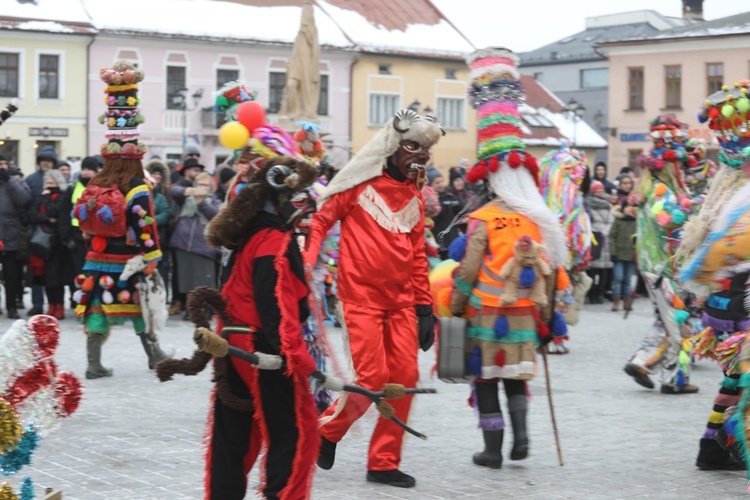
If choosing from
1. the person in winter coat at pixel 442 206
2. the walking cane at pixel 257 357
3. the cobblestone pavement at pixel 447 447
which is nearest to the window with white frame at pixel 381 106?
the person in winter coat at pixel 442 206

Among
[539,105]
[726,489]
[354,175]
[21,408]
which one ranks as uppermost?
[539,105]

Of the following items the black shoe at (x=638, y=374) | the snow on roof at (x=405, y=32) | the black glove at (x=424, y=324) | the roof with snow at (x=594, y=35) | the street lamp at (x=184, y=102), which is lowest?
the black shoe at (x=638, y=374)

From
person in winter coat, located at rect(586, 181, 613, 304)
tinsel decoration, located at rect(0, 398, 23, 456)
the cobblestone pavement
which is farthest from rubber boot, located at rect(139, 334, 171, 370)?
person in winter coat, located at rect(586, 181, 613, 304)

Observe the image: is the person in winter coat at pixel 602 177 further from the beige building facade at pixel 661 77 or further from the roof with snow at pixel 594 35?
the roof with snow at pixel 594 35

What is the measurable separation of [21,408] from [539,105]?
51.3 meters

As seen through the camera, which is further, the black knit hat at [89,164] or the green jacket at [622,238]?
the green jacket at [622,238]

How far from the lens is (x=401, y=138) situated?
276 inches

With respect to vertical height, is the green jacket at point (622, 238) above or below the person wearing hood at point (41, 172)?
below

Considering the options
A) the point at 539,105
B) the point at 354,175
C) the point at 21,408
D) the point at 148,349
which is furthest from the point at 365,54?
the point at 21,408

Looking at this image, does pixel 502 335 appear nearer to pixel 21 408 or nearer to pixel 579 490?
pixel 579 490

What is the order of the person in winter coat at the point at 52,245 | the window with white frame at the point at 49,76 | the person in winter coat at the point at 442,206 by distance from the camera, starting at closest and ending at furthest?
the person in winter coat at the point at 52,245
the person in winter coat at the point at 442,206
the window with white frame at the point at 49,76

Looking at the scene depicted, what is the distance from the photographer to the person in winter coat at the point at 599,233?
59.4 ft

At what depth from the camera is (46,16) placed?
136ft

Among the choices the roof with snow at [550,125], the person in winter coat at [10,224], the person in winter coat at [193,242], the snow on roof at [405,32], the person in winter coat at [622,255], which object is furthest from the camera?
the roof with snow at [550,125]
